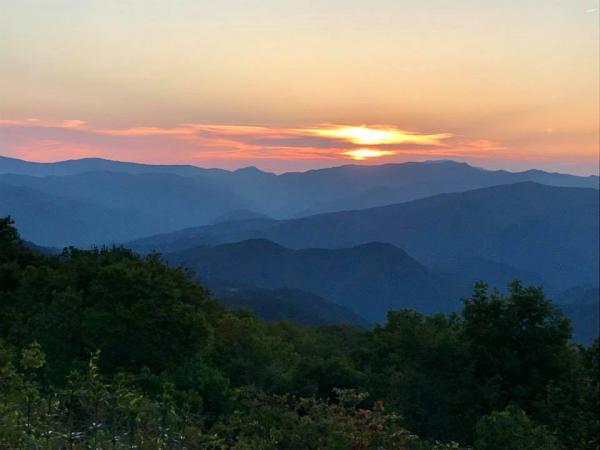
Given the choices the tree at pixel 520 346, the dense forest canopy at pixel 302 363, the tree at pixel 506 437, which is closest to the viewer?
the tree at pixel 506 437

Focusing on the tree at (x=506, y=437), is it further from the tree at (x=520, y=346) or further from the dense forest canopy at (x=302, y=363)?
the tree at (x=520, y=346)

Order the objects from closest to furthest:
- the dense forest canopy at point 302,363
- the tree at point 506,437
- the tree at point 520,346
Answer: the tree at point 506,437, the dense forest canopy at point 302,363, the tree at point 520,346

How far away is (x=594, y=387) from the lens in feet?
73.2

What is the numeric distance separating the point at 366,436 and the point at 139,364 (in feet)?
49.3

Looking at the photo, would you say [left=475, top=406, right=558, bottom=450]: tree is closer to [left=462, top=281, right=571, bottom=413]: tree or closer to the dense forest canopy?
the dense forest canopy

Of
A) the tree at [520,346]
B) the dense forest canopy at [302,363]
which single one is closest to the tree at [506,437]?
the dense forest canopy at [302,363]

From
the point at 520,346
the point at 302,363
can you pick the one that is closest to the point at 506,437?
the point at 520,346

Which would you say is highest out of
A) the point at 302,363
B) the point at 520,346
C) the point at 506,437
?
the point at 506,437

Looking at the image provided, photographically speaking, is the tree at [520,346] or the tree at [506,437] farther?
the tree at [520,346]

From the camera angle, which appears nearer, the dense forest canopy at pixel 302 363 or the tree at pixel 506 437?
the tree at pixel 506 437

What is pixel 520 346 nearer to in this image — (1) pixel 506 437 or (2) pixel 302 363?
(2) pixel 302 363

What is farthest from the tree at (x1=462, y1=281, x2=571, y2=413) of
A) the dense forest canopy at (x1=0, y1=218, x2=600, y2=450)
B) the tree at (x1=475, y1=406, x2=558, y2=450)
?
the tree at (x1=475, y1=406, x2=558, y2=450)

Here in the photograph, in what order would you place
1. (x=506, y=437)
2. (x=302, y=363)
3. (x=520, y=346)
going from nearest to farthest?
(x=506, y=437), (x=520, y=346), (x=302, y=363)

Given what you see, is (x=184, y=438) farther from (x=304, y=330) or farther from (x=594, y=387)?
(x=304, y=330)
